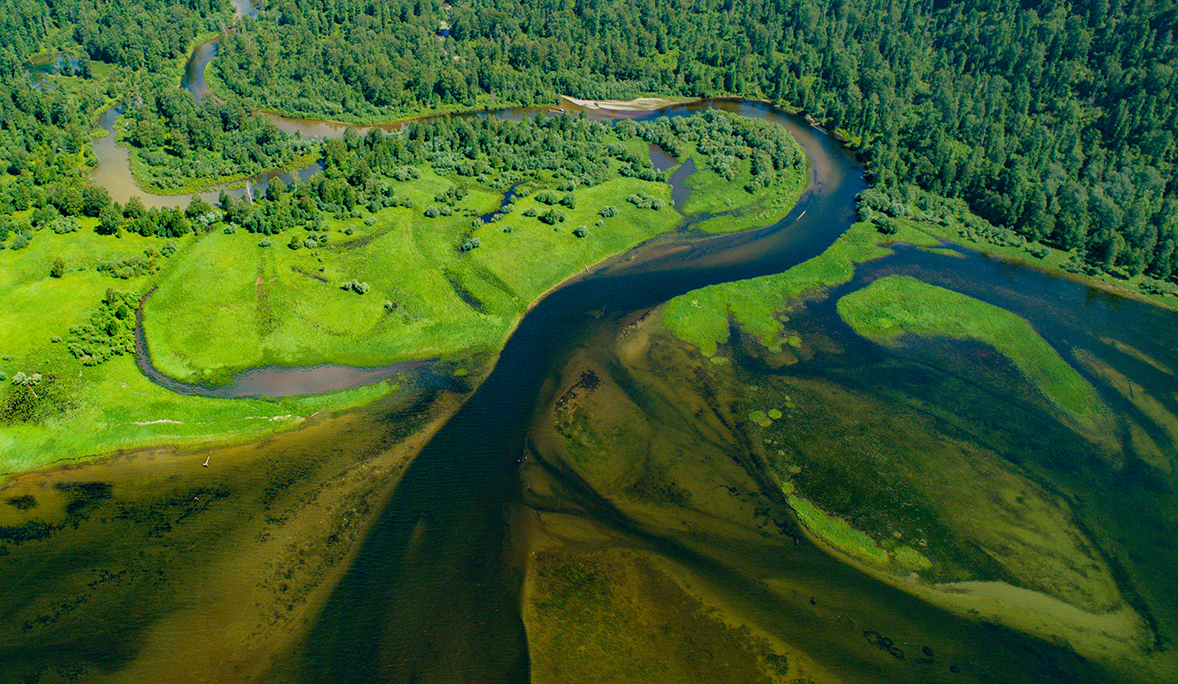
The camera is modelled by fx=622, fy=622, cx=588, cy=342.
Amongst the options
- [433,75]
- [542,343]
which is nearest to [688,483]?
[542,343]

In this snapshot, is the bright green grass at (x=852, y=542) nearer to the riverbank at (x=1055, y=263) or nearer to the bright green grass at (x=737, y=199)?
the bright green grass at (x=737, y=199)

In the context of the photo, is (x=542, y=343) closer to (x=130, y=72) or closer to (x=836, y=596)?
(x=836, y=596)

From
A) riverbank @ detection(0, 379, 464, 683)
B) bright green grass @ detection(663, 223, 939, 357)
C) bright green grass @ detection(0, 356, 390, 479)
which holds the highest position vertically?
bright green grass @ detection(0, 356, 390, 479)

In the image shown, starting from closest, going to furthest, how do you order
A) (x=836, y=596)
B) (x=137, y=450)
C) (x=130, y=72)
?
(x=836, y=596), (x=137, y=450), (x=130, y=72)

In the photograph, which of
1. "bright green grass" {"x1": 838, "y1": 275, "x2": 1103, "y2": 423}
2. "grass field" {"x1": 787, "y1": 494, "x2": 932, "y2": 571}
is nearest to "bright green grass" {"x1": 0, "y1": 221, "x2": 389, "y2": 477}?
"grass field" {"x1": 787, "y1": 494, "x2": 932, "y2": 571}

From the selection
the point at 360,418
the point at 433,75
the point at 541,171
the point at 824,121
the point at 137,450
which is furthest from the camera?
the point at 824,121

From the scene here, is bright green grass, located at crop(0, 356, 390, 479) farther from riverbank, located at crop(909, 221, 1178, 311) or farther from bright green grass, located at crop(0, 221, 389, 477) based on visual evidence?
riverbank, located at crop(909, 221, 1178, 311)

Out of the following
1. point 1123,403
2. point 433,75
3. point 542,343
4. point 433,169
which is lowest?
point 1123,403
